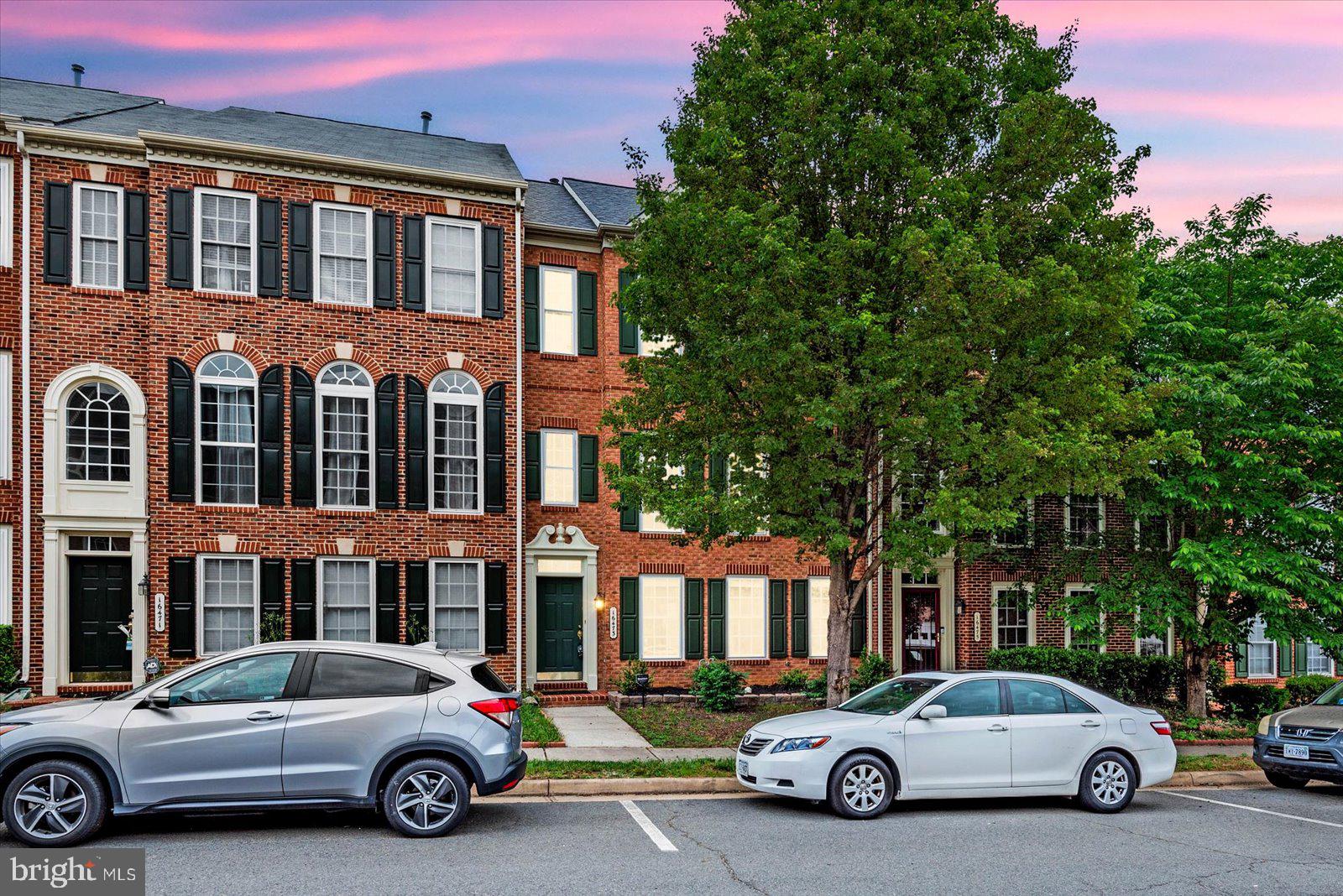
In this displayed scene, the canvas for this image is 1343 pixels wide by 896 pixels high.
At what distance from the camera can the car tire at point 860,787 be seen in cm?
990

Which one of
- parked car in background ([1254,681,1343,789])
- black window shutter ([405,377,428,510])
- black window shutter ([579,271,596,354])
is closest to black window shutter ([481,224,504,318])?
black window shutter ([579,271,596,354])

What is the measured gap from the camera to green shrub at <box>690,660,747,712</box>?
17703mm

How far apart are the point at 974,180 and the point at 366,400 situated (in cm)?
1099

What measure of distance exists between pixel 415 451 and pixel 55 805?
10.9 meters

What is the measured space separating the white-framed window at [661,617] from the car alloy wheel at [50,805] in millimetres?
12863

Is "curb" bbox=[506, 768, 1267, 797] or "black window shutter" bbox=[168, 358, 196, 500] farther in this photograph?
"black window shutter" bbox=[168, 358, 196, 500]

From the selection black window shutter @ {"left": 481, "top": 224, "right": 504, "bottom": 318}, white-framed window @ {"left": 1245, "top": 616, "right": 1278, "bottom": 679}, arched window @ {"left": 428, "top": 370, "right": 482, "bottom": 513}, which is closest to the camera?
arched window @ {"left": 428, "top": 370, "right": 482, "bottom": 513}

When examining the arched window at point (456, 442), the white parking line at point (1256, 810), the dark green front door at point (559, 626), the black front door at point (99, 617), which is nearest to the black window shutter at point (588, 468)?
the dark green front door at point (559, 626)

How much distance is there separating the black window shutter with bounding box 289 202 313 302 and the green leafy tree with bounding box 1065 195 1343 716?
1390 centimetres

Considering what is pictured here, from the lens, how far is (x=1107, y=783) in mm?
10531

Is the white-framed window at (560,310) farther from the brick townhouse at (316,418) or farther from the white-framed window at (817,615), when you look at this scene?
the white-framed window at (817,615)

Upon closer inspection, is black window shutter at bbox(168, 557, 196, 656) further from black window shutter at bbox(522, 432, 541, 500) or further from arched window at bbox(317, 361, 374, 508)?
black window shutter at bbox(522, 432, 541, 500)

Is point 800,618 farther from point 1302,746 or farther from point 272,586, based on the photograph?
point 1302,746

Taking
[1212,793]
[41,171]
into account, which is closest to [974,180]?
[1212,793]
